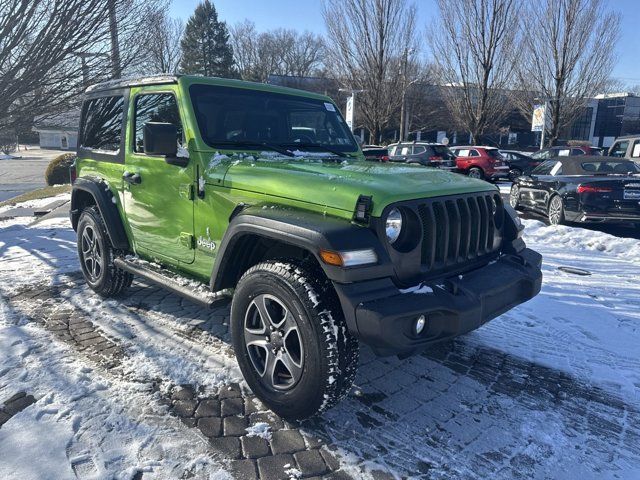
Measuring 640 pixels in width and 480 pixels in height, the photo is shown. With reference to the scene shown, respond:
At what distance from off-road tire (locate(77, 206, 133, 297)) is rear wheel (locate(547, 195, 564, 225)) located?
317 inches

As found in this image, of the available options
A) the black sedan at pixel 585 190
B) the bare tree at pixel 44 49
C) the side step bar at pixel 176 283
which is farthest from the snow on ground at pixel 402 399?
the bare tree at pixel 44 49

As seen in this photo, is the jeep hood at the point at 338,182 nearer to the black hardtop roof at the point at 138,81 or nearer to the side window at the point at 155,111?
the side window at the point at 155,111

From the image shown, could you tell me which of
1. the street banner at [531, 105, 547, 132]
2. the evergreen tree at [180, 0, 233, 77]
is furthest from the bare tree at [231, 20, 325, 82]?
the street banner at [531, 105, 547, 132]

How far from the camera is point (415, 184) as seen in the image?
2906mm

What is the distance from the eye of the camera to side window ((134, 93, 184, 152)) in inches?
147

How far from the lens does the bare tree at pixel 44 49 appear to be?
7.86m

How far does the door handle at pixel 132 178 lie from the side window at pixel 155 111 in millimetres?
225

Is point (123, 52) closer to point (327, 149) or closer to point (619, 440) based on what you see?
point (327, 149)

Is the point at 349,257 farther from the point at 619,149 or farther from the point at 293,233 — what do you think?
the point at 619,149

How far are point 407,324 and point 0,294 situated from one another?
460 cm

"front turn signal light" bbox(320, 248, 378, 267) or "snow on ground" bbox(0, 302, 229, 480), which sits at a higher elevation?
"front turn signal light" bbox(320, 248, 378, 267)

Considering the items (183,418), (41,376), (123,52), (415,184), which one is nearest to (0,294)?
(41,376)

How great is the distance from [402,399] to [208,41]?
51.6m

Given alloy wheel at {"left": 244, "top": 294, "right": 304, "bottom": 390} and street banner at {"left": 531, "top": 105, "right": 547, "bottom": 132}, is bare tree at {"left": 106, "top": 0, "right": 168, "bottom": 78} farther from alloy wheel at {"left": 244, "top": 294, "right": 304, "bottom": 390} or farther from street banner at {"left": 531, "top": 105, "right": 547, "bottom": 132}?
street banner at {"left": 531, "top": 105, "right": 547, "bottom": 132}
